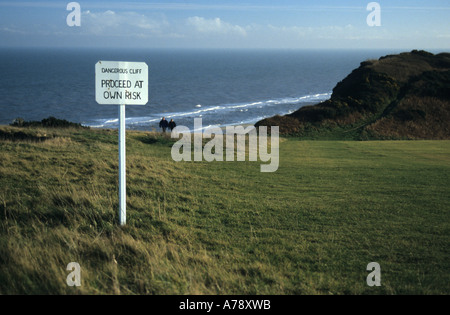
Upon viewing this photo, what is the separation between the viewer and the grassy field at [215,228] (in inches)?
→ 236

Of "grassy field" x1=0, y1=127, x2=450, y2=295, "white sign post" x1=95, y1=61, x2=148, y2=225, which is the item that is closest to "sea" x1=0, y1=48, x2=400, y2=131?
"grassy field" x1=0, y1=127, x2=450, y2=295

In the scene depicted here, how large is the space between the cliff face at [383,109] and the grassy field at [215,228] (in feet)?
72.5

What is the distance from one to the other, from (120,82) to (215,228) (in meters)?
3.57

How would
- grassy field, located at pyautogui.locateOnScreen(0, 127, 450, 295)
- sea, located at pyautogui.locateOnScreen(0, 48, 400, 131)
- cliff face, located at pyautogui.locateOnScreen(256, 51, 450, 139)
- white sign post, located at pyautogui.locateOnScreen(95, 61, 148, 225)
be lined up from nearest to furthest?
grassy field, located at pyautogui.locateOnScreen(0, 127, 450, 295) → white sign post, located at pyautogui.locateOnScreen(95, 61, 148, 225) → cliff face, located at pyautogui.locateOnScreen(256, 51, 450, 139) → sea, located at pyautogui.locateOnScreen(0, 48, 400, 131)

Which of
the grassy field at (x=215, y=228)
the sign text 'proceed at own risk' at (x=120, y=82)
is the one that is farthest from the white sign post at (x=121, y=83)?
the grassy field at (x=215, y=228)

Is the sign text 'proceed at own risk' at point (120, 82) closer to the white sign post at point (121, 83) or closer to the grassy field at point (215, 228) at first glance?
the white sign post at point (121, 83)

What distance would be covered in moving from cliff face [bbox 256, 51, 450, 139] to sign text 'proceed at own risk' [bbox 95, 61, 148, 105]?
99.3 ft

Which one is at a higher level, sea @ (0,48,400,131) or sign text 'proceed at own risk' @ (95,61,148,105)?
sea @ (0,48,400,131)

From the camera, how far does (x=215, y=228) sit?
8891 millimetres

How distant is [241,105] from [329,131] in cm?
4634

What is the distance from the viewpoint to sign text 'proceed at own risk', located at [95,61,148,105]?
7.63m

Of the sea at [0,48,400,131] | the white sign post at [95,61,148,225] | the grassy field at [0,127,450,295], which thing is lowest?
the grassy field at [0,127,450,295]

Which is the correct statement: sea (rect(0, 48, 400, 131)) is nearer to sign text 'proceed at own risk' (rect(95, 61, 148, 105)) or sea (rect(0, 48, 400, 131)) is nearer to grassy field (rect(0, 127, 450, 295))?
grassy field (rect(0, 127, 450, 295))

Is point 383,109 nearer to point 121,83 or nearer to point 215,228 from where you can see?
point 215,228
